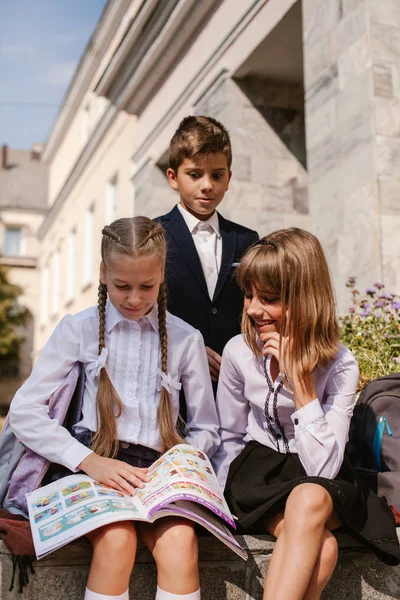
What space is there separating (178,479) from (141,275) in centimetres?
84

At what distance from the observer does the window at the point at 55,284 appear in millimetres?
25006

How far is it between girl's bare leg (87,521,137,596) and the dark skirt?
1.76ft

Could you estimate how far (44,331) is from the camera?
28.0 meters

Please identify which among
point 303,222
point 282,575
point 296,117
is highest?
point 296,117

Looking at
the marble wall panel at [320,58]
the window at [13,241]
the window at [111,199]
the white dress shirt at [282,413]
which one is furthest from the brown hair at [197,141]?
the window at [13,241]

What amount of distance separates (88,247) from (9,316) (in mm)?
15297

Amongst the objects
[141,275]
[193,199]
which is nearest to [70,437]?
[141,275]

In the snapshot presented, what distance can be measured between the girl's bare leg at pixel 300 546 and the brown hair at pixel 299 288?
1.77ft

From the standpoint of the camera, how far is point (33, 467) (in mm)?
2951

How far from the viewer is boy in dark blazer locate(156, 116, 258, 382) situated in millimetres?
3766

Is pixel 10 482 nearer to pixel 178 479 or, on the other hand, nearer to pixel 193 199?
pixel 178 479

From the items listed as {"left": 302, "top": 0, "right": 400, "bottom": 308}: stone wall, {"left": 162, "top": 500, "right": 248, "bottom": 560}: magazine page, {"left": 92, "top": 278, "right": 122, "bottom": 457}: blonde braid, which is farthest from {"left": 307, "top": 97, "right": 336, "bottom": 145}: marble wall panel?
{"left": 162, "top": 500, "right": 248, "bottom": 560}: magazine page

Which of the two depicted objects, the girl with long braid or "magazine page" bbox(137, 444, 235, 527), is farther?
the girl with long braid

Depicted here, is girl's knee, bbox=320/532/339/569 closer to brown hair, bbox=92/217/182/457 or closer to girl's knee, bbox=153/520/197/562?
girl's knee, bbox=153/520/197/562
